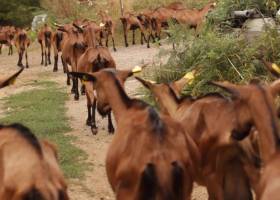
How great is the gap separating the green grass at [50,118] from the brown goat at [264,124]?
470cm

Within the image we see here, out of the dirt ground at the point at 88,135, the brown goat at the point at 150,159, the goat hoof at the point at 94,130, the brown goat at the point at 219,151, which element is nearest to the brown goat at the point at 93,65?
the goat hoof at the point at 94,130

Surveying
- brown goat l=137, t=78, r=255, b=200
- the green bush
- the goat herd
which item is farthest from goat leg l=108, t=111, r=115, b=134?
brown goat l=137, t=78, r=255, b=200

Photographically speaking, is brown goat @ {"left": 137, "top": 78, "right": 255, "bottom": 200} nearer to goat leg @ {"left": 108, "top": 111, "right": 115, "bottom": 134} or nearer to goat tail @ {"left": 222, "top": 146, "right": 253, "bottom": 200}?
goat tail @ {"left": 222, "top": 146, "right": 253, "bottom": 200}

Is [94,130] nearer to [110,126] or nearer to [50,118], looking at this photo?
[110,126]

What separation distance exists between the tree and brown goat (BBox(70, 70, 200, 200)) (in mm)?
34168

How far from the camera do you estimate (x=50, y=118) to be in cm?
1424

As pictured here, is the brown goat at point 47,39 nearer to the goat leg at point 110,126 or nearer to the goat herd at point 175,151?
the goat leg at point 110,126

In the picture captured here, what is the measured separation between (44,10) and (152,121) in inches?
1415

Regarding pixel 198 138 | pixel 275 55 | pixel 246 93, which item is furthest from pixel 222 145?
pixel 275 55

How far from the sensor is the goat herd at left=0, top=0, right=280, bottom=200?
5.28 meters

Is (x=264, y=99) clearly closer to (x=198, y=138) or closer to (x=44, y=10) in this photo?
(x=198, y=138)

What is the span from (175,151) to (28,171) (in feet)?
4.52

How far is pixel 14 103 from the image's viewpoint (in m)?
16.9

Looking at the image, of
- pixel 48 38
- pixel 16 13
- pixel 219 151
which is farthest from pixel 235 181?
pixel 16 13
